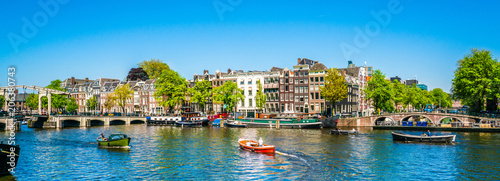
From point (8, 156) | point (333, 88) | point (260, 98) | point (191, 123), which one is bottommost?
point (191, 123)

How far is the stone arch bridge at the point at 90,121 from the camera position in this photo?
10994 cm

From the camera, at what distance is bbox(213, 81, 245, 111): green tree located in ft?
382

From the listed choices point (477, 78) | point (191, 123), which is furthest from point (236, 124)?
point (477, 78)

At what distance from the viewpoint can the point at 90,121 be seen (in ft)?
395

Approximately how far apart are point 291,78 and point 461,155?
7155 cm

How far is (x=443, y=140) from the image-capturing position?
61.1 meters

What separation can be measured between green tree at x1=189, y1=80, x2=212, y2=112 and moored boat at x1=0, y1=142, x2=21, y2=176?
8223 cm

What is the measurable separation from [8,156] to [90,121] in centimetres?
8832

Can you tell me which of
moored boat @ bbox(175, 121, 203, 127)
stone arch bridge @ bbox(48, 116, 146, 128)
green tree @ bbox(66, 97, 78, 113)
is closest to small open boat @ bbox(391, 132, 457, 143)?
moored boat @ bbox(175, 121, 203, 127)

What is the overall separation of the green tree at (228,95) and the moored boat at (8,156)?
80.1 metres

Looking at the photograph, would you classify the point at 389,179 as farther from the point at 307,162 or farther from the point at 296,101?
the point at 296,101

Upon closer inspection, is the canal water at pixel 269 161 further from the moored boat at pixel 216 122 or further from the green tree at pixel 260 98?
the green tree at pixel 260 98

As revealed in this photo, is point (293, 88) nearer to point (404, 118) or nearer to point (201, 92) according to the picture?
point (201, 92)

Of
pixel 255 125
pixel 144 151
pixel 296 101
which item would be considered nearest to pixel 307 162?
pixel 144 151
